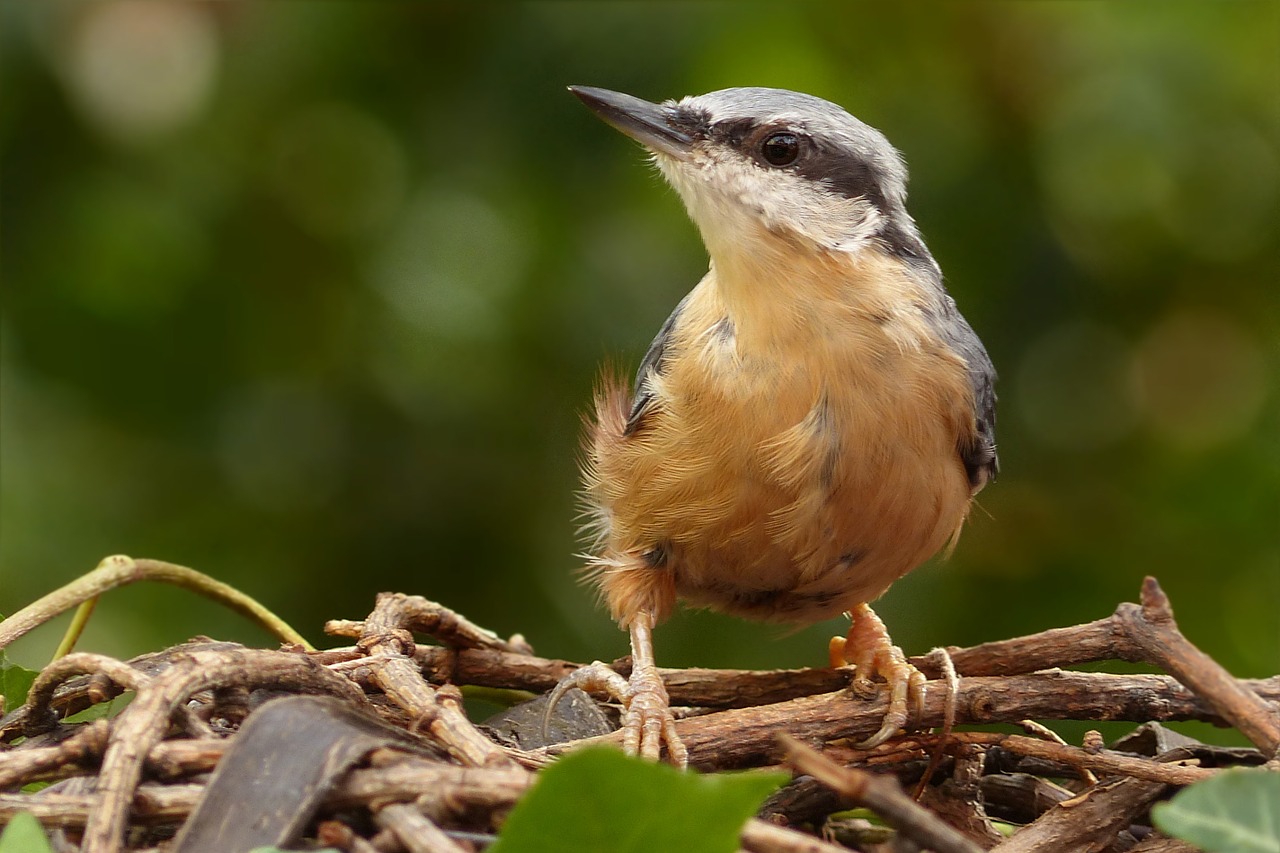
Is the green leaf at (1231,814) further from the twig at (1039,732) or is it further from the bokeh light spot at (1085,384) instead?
the bokeh light spot at (1085,384)

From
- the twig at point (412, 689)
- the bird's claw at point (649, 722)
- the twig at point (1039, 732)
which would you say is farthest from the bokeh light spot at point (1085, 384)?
the twig at point (412, 689)

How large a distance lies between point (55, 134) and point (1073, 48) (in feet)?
8.90

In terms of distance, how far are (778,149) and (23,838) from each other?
6.93 ft

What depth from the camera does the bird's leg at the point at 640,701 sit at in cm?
215

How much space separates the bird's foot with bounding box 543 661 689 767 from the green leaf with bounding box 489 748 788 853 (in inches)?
32.9

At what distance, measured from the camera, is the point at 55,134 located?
3.67 meters

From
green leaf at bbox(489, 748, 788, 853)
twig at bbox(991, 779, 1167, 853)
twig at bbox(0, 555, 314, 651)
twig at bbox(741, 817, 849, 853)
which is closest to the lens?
green leaf at bbox(489, 748, 788, 853)

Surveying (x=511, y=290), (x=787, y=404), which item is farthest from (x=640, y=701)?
(x=511, y=290)

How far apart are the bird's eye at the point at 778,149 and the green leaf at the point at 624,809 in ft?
6.39

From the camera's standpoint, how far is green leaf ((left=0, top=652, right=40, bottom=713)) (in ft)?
6.28

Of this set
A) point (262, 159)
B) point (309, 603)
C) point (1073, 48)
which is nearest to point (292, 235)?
point (262, 159)

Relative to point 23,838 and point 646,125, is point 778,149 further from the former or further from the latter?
point 23,838

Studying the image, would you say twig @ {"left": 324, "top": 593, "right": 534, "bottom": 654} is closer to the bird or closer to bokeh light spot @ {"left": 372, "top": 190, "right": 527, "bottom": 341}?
the bird

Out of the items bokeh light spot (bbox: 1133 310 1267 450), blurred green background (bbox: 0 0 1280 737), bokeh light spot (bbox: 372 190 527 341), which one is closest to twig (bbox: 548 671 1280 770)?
blurred green background (bbox: 0 0 1280 737)
